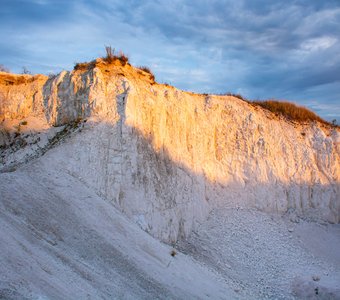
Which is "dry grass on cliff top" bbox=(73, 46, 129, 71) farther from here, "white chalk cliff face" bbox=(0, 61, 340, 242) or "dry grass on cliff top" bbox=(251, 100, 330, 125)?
"dry grass on cliff top" bbox=(251, 100, 330, 125)

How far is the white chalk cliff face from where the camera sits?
45.2 ft

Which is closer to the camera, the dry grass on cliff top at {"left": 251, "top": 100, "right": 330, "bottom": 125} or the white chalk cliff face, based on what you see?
the white chalk cliff face

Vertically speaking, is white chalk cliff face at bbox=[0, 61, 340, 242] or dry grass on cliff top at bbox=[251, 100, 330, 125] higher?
dry grass on cliff top at bbox=[251, 100, 330, 125]

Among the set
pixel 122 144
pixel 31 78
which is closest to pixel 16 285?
pixel 122 144

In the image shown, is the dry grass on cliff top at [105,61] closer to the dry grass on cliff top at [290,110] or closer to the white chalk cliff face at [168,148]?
the white chalk cliff face at [168,148]

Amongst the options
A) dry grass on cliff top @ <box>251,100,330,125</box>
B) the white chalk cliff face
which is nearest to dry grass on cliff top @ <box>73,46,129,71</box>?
the white chalk cliff face

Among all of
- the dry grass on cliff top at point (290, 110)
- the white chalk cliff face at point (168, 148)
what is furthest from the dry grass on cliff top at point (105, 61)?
the dry grass on cliff top at point (290, 110)

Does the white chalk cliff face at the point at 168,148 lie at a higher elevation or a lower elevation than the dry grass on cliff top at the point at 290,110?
lower

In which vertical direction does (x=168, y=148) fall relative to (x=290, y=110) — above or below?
below

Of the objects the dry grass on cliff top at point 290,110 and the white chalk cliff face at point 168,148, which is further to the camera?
the dry grass on cliff top at point 290,110

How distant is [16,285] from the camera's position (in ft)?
22.1

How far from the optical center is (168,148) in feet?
53.3

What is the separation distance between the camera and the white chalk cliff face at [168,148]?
13781 mm

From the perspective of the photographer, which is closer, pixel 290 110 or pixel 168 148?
pixel 168 148
